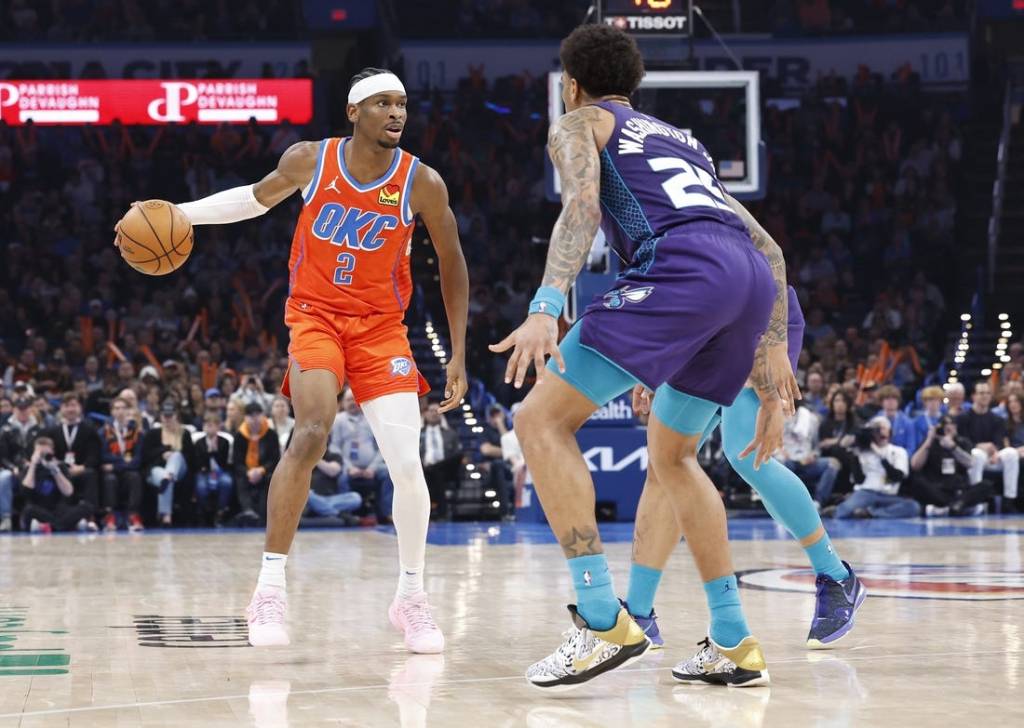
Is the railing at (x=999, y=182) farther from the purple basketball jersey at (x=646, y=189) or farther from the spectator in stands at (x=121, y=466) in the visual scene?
the purple basketball jersey at (x=646, y=189)

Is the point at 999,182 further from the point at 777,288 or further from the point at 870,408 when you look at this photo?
the point at 777,288

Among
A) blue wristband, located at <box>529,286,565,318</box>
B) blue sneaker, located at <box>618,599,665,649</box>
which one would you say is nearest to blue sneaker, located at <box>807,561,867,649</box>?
blue sneaker, located at <box>618,599,665,649</box>

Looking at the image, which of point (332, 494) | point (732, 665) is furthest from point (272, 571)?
point (332, 494)

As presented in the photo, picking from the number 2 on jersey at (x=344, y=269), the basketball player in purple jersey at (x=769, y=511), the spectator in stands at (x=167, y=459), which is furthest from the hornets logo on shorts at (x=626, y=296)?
the spectator in stands at (x=167, y=459)

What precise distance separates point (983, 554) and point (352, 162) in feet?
17.6

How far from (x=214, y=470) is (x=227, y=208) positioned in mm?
8790

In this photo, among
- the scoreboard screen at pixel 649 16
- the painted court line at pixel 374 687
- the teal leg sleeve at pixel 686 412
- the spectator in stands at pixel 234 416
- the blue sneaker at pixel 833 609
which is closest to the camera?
the painted court line at pixel 374 687

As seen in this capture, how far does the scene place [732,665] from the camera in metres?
4.31

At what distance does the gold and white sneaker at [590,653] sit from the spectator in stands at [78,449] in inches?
408

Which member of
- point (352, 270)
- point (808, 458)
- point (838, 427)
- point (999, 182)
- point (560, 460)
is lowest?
point (808, 458)

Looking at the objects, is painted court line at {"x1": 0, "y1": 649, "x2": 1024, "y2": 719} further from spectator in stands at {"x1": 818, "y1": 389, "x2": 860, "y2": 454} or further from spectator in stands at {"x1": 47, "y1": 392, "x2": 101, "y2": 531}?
spectator in stands at {"x1": 47, "y1": 392, "x2": 101, "y2": 531}

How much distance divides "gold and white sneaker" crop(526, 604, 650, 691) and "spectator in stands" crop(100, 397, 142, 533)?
401 inches

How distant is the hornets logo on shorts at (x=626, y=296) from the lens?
419 cm

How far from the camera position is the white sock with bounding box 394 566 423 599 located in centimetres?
537
